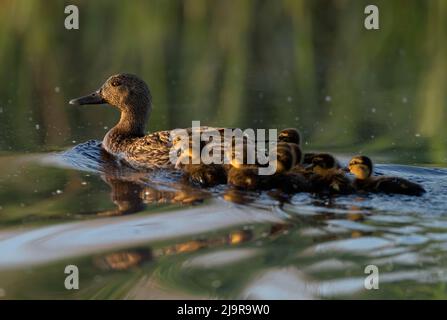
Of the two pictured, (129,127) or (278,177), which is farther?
(129,127)

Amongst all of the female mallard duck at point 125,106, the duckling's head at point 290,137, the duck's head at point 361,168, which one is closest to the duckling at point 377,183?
the duck's head at point 361,168

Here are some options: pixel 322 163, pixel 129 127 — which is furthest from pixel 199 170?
pixel 129 127

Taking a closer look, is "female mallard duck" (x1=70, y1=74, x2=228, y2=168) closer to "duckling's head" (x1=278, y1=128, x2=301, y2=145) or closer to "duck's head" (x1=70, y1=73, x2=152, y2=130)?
"duck's head" (x1=70, y1=73, x2=152, y2=130)

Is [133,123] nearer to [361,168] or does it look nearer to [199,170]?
[199,170]

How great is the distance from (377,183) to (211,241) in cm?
152

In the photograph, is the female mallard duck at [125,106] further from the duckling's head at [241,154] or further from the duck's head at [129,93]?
the duckling's head at [241,154]

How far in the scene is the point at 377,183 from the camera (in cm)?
627

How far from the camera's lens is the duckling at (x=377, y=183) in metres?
6.18

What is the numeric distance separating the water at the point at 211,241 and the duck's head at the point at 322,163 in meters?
0.49

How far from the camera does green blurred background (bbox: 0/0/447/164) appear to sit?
9.11m

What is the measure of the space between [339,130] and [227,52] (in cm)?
360

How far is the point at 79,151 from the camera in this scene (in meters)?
8.04

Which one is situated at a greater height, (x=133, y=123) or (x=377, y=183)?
(x=133, y=123)
